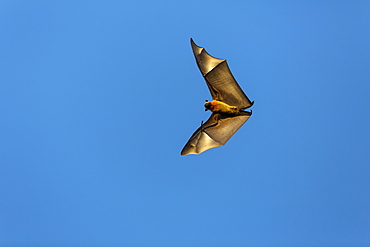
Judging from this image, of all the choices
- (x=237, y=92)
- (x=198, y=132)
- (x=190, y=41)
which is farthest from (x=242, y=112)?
(x=190, y=41)

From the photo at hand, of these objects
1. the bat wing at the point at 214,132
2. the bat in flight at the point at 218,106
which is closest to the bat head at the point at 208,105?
the bat in flight at the point at 218,106

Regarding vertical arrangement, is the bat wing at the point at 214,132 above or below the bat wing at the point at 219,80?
below

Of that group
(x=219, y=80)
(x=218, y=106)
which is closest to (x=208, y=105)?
(x=218, y=106)

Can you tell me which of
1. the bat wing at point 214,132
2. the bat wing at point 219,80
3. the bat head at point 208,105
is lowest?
the bat wing at point 214,132

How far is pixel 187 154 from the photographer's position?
20016 millimetres

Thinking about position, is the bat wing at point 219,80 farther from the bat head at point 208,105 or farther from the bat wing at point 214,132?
the bat wing at point 214,132

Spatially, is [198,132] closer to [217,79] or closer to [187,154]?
[187,154]

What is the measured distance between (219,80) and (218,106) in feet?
4.82

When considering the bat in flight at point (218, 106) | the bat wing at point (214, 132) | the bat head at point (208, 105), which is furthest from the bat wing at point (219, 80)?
the bat wing at point (214, 132)

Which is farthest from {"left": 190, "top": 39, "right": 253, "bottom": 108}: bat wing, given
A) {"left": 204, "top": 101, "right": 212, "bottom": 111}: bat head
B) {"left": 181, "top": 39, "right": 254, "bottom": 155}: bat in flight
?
{"left": 204, "top": 101, "right": 212, "bottom": 111}: bat head

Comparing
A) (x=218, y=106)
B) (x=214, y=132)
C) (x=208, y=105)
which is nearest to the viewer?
(x=208, y=105)

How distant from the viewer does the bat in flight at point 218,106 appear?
19.9 meters

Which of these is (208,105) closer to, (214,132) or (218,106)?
(218,106)

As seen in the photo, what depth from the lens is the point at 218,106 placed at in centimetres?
2002
